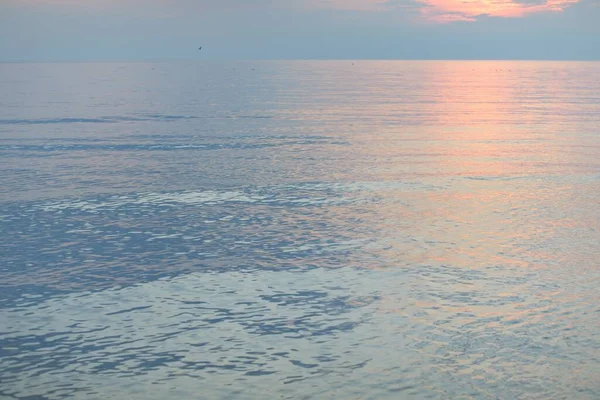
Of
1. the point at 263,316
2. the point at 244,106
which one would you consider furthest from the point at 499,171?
the point at 244,106

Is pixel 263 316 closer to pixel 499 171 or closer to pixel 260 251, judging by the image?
pixel 260 251

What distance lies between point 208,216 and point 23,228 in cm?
449

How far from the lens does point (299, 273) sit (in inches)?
581

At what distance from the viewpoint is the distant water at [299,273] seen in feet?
32.9

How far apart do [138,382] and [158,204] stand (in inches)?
466

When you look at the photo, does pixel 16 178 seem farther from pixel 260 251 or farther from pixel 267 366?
pixel 267 366

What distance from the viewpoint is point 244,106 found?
59.5 metres

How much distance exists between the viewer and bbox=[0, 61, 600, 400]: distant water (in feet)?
32.9

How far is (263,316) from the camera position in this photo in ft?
40.5

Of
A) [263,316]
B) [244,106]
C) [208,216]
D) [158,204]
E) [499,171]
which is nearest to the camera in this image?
[263,316]

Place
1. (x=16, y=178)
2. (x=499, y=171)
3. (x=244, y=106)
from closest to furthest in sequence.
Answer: (x=16, y=178)
(x=499, y=171)
(x=244, y=106)

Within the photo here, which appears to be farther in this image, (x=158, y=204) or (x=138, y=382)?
(x=158, y=204)

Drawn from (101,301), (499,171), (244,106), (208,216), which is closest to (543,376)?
(101,301)

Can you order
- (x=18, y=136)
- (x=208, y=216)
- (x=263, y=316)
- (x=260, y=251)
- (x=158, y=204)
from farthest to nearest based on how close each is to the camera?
(x=18, y=136)
(x=158, y=204)
(x=208, y=216)
(x=260, y=251)
(x=263, y=316)
